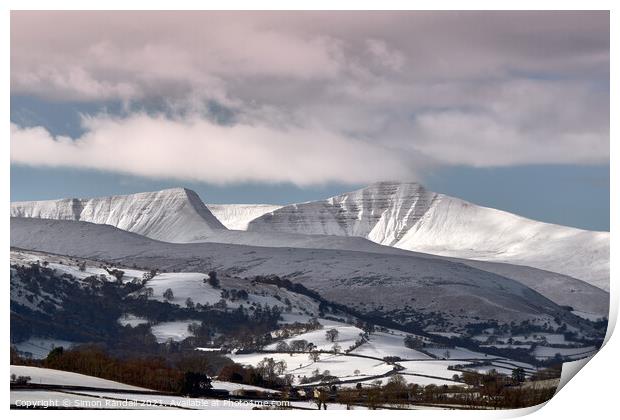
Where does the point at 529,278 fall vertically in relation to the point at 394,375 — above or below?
above

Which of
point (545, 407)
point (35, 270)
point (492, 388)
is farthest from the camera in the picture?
point (35, 270)

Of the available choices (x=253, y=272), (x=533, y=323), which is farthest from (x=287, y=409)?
(x=253, y=272)

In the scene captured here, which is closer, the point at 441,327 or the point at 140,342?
the point at 140,342

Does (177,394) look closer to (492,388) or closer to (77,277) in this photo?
(492,388)

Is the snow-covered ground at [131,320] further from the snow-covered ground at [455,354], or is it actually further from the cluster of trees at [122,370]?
the cluster of trees at [122,370]

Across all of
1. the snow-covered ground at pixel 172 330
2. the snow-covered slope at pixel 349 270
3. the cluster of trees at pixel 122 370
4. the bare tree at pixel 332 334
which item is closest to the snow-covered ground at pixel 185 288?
the snow-covered ground at pixel 172 330

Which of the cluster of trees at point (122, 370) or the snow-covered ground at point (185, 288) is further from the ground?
the snow-covered ground at point (185, 288)

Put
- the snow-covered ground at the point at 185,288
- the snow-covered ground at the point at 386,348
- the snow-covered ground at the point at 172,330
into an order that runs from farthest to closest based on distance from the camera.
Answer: the snow-covered ground at the point at 185,288 → the snow-covered ground at the point at 172,330 → the snow-covered ground at the point at 386,348

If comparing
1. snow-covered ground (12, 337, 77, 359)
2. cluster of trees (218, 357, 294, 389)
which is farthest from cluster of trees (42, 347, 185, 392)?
snow-covered ground (12, 337, 77, 359)
